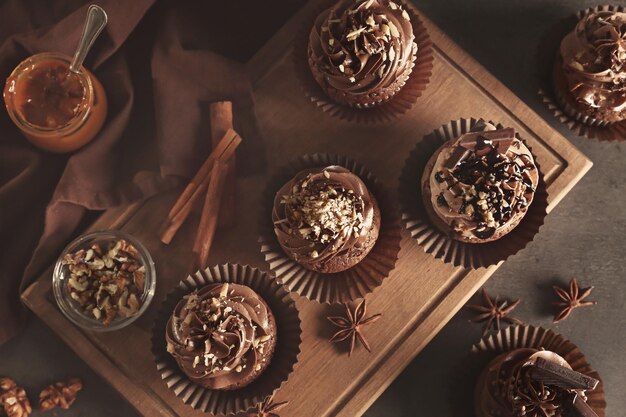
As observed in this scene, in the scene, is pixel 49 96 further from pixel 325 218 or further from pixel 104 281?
pixel 325 218

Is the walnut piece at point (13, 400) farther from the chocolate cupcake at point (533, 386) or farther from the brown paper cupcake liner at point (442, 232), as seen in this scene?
the chocolate cupcake at point (533, 386)

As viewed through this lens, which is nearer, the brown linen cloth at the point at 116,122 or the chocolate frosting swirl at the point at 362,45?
the chocolate frosting swirl at the point at 362,45

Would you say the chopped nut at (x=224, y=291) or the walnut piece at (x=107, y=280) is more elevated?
the chopped nut at (x=224, y=291)

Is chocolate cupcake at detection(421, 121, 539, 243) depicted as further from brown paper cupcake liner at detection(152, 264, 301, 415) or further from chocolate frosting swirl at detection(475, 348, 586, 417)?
brown paper cupcake liner at detection(152, 264, 301, 415)

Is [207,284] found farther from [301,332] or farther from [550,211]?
[550,211]

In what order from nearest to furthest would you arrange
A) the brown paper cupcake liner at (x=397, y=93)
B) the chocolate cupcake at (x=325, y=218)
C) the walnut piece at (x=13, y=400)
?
1. the chocolate cupcake at (x=325, y=218)
2. the brown paper cupcake liner at (x=397, y=93)
3. the walnut piece at (x=13, y=400)

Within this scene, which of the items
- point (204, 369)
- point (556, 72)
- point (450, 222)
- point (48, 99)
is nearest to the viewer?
point (204, 369)

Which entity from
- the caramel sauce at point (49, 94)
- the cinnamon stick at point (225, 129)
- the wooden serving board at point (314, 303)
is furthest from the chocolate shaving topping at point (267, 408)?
the caramel sauce at point (49, 94)

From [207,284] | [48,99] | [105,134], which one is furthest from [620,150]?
[48,99]
